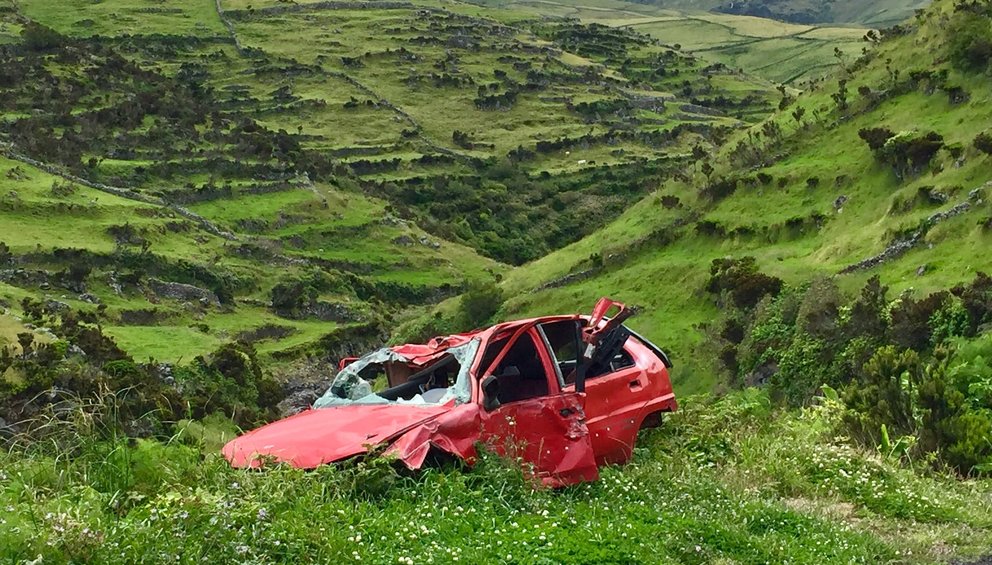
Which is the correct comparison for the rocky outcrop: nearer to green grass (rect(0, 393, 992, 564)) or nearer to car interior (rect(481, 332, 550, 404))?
green grass (rect(0, 393, 992, 564))

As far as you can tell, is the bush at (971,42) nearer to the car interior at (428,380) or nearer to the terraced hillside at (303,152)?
the terraced hillside at (303,152)

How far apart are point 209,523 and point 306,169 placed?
74.3 m

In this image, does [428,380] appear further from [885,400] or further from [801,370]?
[801,370]

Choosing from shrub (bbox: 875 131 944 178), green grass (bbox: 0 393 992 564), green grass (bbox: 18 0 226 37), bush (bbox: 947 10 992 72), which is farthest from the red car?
green grass (bbox: 18 0 226 37)

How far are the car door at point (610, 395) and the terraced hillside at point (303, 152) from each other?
32.8 meters

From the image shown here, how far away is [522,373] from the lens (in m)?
10.5

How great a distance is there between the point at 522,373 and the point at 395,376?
61.1 inches

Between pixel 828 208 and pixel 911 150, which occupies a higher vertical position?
pixel 911 150

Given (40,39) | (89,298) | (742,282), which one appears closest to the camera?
(742,282)

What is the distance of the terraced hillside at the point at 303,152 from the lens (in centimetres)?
5331

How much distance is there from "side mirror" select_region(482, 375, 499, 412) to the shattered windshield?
0.49 metres

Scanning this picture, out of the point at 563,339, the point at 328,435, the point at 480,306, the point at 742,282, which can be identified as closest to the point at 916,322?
the point at 742,282

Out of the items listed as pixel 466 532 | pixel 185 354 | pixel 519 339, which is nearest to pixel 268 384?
pixel 185 354

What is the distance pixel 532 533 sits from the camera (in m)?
6.92
